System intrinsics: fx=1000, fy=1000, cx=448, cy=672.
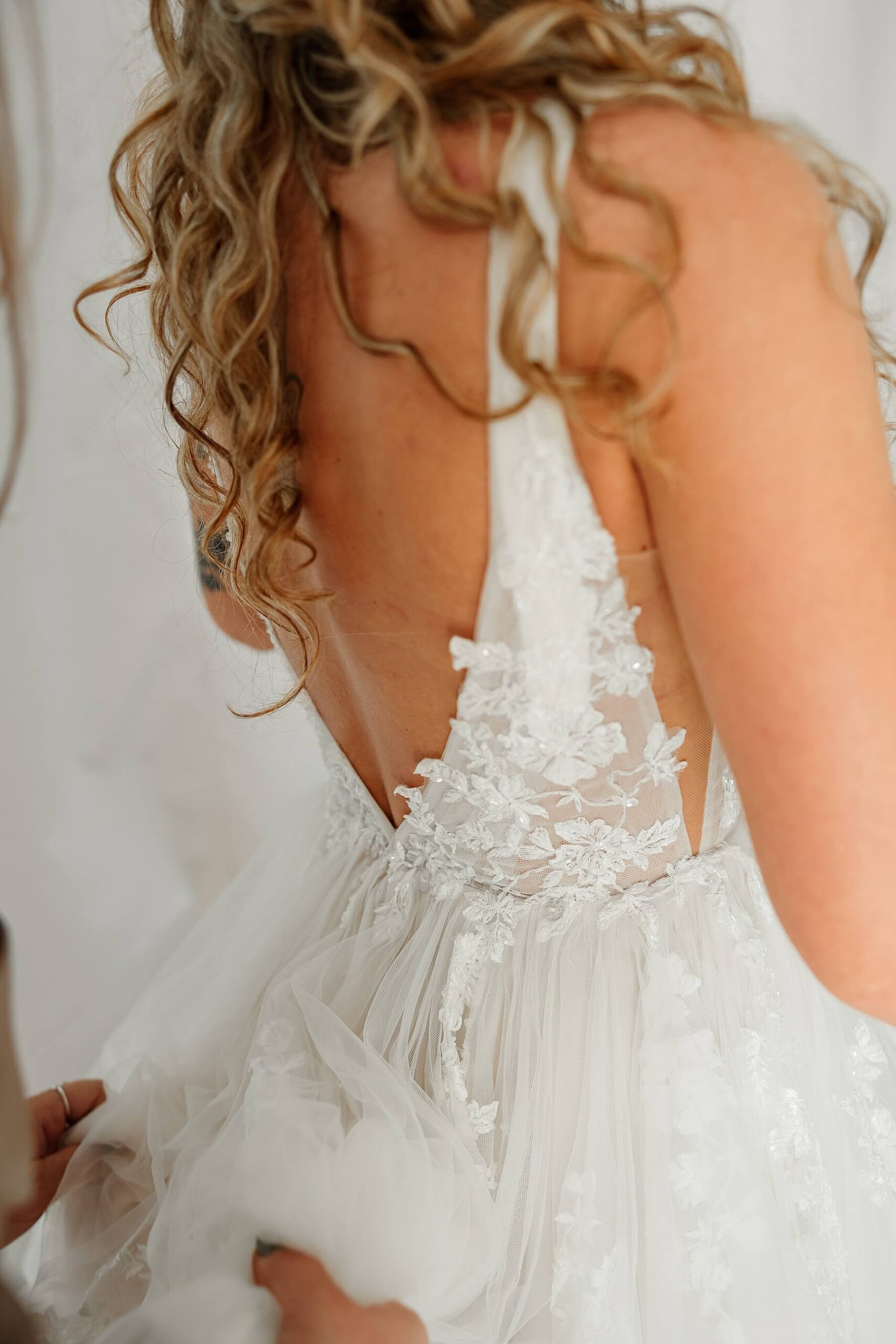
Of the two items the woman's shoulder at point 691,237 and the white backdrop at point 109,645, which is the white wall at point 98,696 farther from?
the woman's shoulder at point 691,237

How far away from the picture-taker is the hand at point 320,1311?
67 cm

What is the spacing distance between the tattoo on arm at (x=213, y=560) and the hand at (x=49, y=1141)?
59 cm

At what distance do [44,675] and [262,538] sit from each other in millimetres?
1114

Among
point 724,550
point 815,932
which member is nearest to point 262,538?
point 724,550

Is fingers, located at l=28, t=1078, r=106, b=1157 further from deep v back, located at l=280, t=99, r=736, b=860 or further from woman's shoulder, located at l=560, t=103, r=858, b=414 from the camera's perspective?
woman's shoulder, located at l=560, t=103, r=858, b=414

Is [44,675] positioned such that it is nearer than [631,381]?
No

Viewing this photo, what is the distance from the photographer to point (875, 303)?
1.63 meters

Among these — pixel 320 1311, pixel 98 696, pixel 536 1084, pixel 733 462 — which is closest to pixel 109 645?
pixel 98 696

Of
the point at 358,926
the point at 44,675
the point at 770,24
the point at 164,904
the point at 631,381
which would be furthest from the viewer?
the point at 164,904

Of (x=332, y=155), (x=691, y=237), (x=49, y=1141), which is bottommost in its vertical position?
(x=49, y=1141)

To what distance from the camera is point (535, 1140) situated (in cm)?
88

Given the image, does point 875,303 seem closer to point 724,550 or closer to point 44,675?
Answer: point 724,550

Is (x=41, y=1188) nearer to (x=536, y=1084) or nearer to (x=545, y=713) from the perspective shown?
(x=536, y=1084)

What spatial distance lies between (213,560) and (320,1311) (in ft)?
2.16
